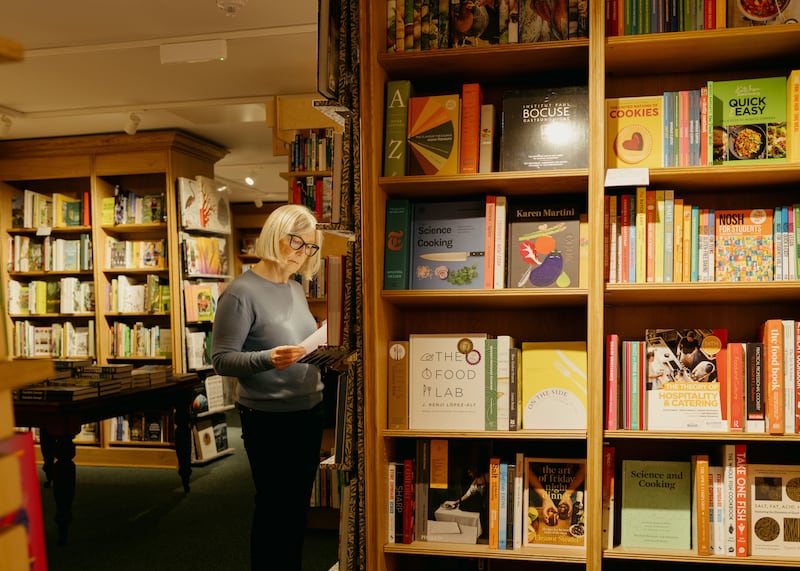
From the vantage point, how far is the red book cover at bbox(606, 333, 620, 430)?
78.5 inches

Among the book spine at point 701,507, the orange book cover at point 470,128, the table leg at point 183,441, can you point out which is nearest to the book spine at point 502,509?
the book spine at point 701,507

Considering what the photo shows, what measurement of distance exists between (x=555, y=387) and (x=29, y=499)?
1.52m

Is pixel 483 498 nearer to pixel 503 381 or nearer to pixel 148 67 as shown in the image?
pixel 503 381

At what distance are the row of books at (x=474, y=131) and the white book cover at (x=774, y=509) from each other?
3.68 feet

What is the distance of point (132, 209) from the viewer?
5395 millimetres

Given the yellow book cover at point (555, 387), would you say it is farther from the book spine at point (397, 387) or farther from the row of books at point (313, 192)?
the row of books at point (313, 192)

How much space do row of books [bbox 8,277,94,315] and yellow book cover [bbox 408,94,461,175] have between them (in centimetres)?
440

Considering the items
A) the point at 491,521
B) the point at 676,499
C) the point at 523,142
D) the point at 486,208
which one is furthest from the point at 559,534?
the point at 523,142

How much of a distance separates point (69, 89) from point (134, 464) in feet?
9.57

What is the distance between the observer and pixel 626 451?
7.42ft

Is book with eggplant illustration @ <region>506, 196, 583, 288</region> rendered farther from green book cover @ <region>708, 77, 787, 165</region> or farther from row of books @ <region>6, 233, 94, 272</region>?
row of books @ <region>6, 233, 94, 272</region>

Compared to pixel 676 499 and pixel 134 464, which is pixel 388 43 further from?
pixel 134 464

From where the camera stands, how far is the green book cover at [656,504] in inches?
79.3

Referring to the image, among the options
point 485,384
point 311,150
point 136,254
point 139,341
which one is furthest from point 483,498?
point 136,254
